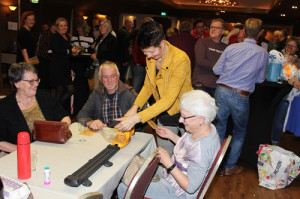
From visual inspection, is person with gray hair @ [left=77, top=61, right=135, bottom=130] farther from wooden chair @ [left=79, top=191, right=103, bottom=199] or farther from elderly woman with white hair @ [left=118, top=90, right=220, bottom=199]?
wooden chair @ [left=79, top=191, right=103, bottom=199]

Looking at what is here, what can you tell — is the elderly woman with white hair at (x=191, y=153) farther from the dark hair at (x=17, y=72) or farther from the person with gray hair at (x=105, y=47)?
the person with gray hair at (x=105, y=47)

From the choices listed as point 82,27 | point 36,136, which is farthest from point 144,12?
point 36,136

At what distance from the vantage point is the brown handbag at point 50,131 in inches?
76.6

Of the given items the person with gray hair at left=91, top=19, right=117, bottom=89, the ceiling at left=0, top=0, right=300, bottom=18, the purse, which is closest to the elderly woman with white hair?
the person with gray hair at left=91, top=19, right=117, bottom=89

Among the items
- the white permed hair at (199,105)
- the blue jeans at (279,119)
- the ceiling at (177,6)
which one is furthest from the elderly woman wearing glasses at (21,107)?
the ceiling at (177,6)

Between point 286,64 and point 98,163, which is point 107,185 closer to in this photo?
point 98,163

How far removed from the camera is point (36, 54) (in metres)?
5.14

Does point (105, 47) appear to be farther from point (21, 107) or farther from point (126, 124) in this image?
point (126, 124)

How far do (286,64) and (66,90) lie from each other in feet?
9.96

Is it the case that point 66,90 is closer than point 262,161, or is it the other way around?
point 262,161

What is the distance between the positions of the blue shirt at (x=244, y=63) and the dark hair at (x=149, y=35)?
44.5 inches

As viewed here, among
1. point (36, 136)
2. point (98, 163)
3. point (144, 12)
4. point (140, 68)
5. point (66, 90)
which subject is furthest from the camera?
point (144, 12)

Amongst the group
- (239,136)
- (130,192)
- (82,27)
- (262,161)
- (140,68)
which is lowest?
(262,161)

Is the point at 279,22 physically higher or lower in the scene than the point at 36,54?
higher
